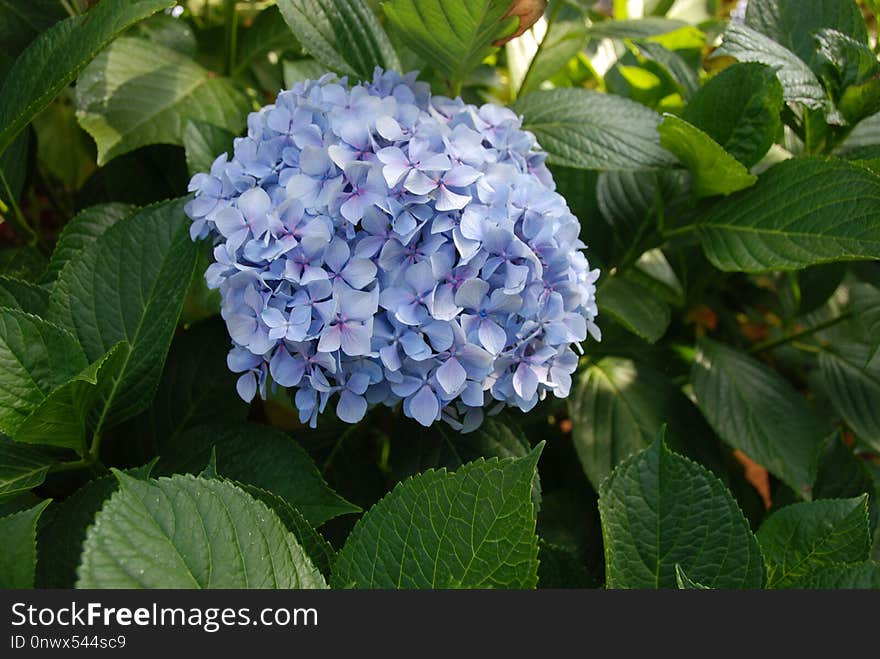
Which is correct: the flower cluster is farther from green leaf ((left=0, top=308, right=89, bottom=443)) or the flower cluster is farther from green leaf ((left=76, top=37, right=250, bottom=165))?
green leaf ((left=76, top=37, right=250, bottom=165))

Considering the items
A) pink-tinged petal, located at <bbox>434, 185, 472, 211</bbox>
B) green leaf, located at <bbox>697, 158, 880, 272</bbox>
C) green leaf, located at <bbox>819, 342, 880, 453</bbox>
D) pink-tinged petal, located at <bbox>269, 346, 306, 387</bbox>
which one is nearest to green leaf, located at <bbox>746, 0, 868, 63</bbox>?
green leaf, located at <bbox>697, 158, 880, 272</bbox>

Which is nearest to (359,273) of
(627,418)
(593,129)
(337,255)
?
(337,255)

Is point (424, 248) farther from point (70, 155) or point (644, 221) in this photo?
point (70, 155)

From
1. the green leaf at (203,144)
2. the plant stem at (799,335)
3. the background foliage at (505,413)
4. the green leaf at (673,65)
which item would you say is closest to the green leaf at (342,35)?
the background foliage at (505,413)

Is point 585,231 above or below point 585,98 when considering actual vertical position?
below

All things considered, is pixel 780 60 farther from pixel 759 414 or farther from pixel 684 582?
pixel 684 582

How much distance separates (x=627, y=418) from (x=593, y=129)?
1.49 feet

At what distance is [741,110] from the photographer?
1.18 meters

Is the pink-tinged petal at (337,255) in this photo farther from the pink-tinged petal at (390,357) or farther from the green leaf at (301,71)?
the green leaf at (301,71)

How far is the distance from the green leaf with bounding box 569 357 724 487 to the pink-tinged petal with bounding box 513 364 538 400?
0.39 metres

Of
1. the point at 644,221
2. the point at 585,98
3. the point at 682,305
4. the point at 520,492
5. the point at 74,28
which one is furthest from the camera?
the point at 682,305

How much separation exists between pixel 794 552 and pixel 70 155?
4.79 ft

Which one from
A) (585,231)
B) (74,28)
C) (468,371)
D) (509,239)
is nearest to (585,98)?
(585,231)

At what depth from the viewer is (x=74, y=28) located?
103cm
